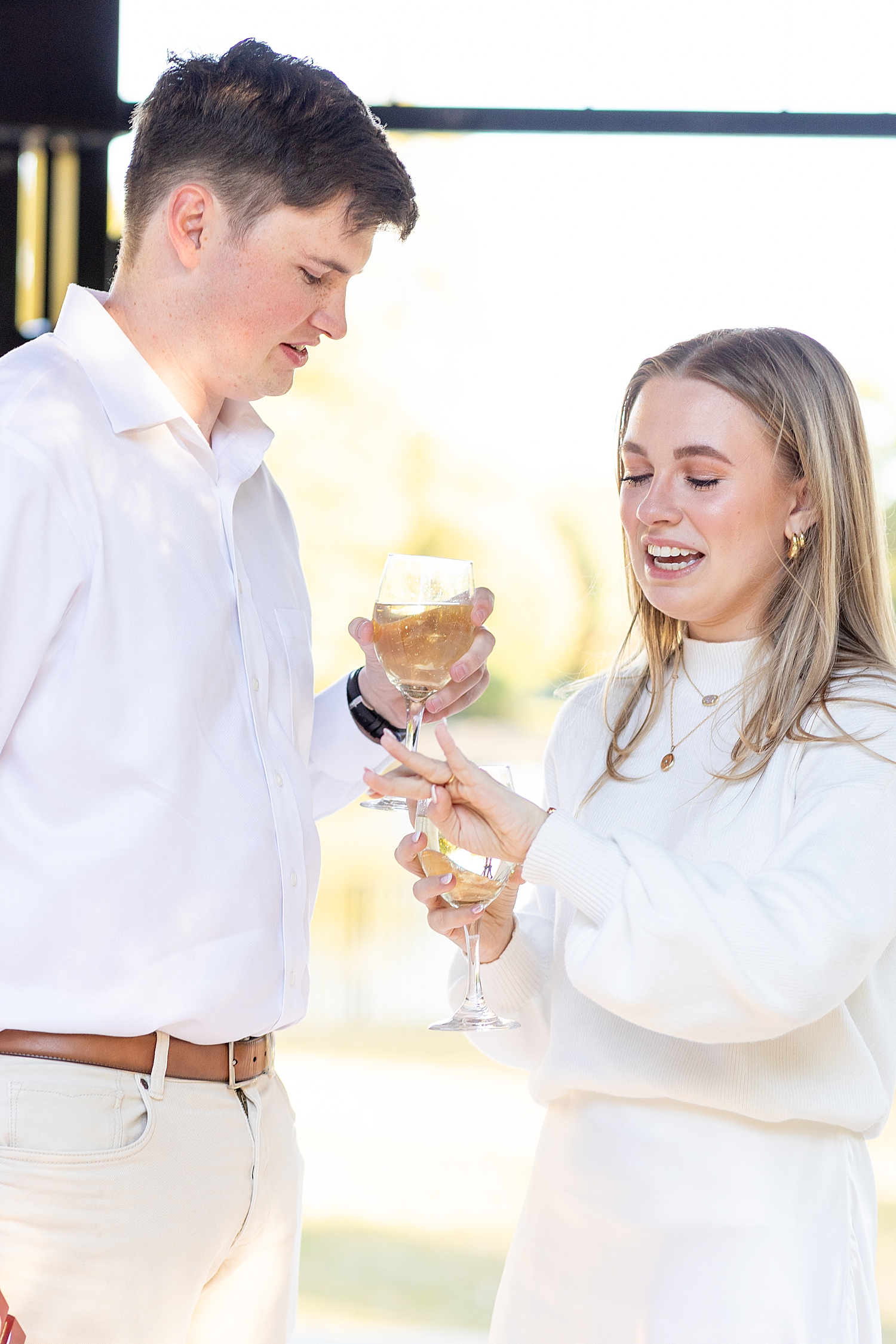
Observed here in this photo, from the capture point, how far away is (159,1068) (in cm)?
142

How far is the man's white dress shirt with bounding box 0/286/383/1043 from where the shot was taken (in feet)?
4.54

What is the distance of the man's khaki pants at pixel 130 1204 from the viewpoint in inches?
52.6

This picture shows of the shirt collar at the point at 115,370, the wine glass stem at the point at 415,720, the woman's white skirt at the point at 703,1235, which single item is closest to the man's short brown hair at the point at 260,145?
the shirt collar at the point at 115,370

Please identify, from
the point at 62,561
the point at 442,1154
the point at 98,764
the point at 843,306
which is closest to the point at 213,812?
the point at 98,764

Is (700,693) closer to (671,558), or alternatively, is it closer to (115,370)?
(671,558)

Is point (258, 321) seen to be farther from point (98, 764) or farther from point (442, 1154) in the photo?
point (442, 1154)

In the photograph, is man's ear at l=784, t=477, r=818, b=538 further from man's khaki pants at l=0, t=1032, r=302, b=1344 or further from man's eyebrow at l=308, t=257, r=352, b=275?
man's khaki pants at l=0, t=1032, r=302, b=1344

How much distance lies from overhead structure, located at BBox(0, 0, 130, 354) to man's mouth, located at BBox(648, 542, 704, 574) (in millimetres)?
1216

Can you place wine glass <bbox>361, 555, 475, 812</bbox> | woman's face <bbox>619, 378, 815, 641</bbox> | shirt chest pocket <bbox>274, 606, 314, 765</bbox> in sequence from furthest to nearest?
shirt chest pocket <bbox>274, 606, 314, 765</bbox>
woman's face <bbox>619, 378, 815, 641</bbox>
wine glass <bbox>361, 555, 475, 812</bbox>

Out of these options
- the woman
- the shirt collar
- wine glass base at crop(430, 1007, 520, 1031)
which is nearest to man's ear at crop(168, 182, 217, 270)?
the shirt collar

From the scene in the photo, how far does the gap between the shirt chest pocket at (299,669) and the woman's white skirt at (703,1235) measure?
64cm

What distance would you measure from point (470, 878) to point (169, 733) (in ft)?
1.24

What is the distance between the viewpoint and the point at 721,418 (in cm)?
166

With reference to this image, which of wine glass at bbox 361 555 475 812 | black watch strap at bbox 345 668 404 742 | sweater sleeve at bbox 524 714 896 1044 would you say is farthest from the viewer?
black watch strap at bbox 345 668 404 742
